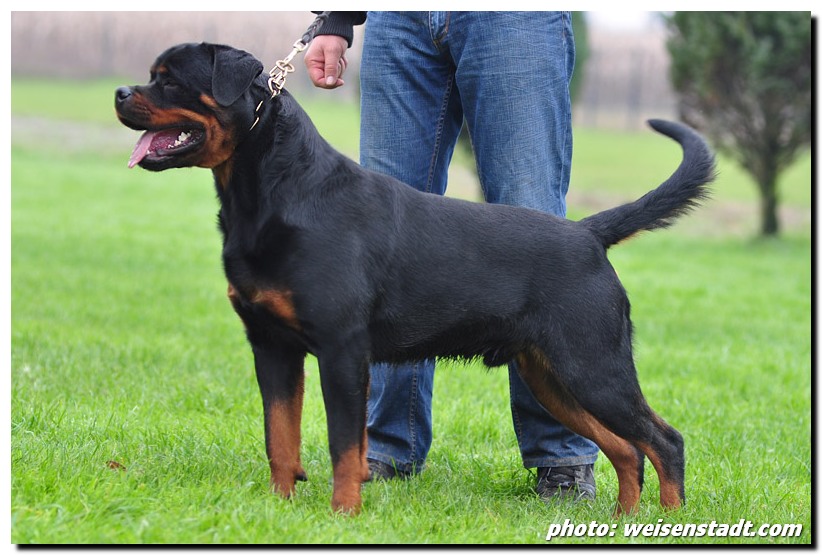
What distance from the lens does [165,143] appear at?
133 inches

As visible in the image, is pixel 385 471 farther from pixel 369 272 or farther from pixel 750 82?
pixel 750 82

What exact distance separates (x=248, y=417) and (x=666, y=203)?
7.43 feet

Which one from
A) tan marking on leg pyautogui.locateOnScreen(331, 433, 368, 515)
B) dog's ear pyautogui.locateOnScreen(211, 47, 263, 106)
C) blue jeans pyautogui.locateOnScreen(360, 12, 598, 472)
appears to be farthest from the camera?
blue jeans pyautogui.locateOnScreen(360, 12, 598, 472)

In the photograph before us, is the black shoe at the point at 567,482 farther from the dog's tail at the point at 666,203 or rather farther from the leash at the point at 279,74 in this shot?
the leash at the point at 279,74

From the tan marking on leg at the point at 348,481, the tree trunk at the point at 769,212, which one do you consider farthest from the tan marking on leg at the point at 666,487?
the tree trunk at the point at 769,212

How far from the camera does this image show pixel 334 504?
344 cm

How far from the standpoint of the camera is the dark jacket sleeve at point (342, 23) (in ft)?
13.2

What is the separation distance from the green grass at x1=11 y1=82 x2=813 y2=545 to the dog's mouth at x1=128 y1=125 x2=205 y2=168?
1.12 metres

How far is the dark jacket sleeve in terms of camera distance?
4016mm

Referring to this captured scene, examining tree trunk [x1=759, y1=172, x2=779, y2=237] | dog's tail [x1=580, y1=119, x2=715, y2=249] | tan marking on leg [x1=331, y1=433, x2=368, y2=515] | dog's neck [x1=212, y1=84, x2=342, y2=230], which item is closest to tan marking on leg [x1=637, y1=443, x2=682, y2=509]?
dog's tail [x1=580, y1=119, x2=715, y2=249]

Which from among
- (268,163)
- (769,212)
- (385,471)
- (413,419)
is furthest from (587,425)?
(769,212)

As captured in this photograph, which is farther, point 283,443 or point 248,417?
point 248,417

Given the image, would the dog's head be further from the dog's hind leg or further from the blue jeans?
the dog's hind leg
